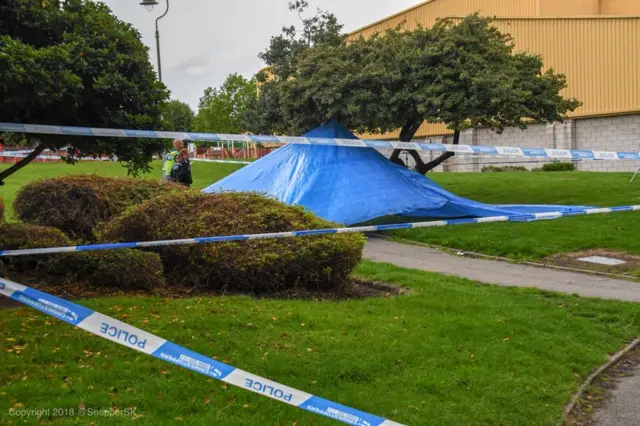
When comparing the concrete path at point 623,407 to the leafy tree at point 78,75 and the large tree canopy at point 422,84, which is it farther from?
the large tree canopy at point 422,84

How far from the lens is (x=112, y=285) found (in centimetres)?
711

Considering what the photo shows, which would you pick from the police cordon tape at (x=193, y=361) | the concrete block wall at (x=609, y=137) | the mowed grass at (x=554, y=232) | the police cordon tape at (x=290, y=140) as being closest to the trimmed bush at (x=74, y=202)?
the police cordon tape at (x=290, y=140)

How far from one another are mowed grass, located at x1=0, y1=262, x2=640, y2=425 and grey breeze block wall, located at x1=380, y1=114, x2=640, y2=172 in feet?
77.5

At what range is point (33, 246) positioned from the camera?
697 cm

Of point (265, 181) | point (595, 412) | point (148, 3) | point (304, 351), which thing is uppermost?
point (148, 3)

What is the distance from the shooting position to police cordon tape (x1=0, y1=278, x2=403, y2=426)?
3135 millimetres

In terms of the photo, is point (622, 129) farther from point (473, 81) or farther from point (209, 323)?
point (209, 323)

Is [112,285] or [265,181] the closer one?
[112,285]

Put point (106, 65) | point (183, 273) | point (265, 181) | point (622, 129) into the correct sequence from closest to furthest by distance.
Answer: point (106, 65) < point (183, 273) < point (265, 181) < point (622, 129)

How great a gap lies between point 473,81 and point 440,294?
883 centimetres

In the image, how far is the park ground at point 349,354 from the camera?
4.14 meters

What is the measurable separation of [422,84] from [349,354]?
11.9 meters

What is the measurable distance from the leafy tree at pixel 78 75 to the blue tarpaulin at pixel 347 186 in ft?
24.0

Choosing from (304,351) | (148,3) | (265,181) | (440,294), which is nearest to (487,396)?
(304,351)
